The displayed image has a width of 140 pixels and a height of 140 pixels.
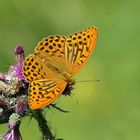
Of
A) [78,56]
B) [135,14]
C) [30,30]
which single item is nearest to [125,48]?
[135,14]

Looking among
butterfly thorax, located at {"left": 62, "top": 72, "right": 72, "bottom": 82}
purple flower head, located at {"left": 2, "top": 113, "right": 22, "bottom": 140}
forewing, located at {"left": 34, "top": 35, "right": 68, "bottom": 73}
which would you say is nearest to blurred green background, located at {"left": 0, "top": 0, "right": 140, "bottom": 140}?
purple flower head, located at {"left": 2, "top": 113, "right": 22, "bottom": 140}

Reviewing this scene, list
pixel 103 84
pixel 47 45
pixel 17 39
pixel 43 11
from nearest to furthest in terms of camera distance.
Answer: pixel 47 45 < pixel 103 84 < pixel 17 39 < pixel 43 11

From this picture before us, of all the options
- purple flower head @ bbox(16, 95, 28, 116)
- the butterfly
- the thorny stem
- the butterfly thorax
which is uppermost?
the butterfly

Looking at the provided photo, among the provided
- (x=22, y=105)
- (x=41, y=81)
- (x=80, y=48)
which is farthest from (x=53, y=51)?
(x=22, y=105)

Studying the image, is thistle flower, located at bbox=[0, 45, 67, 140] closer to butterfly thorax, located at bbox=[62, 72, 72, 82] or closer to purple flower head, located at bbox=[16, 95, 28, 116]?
purple flower head, located at bbox=[16, 95, 28, 116]

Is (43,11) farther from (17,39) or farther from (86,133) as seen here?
(86,133)

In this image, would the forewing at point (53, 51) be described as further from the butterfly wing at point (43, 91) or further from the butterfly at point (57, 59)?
the butterfly wing at point (43, 91)

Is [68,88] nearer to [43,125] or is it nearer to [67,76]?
[67,76]
